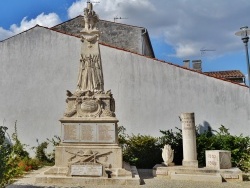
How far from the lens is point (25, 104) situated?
15.7 meters

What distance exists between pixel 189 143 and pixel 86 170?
422 centimetres

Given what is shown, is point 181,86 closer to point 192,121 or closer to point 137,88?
point 137,88

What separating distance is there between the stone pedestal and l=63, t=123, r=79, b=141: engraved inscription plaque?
416 centimetres

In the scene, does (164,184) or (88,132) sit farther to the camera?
(88,132)

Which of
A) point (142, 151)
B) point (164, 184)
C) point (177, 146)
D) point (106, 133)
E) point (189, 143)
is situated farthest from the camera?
point (142, 151)

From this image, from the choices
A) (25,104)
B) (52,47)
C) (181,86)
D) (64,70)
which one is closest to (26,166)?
(25,104)

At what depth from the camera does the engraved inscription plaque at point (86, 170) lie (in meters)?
9.44

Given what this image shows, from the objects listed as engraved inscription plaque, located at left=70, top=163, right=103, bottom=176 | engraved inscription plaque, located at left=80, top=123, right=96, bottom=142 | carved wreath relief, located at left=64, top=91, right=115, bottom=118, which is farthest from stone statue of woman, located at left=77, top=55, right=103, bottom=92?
engraved inscription plaque, located at left=70, top=163, right=103, bottom=176

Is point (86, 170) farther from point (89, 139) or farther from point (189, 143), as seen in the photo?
point (189, 143)

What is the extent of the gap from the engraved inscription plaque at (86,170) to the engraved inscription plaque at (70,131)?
1.03m

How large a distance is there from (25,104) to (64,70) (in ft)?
8.59

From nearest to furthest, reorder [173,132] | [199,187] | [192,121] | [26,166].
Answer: [199,187], [192,121], [26,166], [173,132]

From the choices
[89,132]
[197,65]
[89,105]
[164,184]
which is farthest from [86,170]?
[197,65]

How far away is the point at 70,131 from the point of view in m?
10.2
